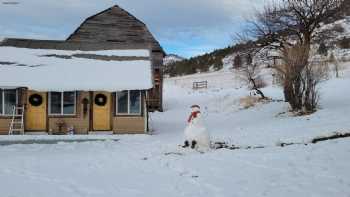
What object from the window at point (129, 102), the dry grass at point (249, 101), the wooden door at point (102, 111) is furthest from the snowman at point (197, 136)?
the dry grass at point (249, 101)

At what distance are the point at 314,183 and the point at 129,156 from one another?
6.48 metres

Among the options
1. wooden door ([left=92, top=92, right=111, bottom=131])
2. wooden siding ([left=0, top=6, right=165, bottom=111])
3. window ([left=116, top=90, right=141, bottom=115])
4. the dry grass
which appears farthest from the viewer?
wooden siding ([left=0, top=6, right=165, bottom=111])

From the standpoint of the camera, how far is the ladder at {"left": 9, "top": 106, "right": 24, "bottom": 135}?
19047 mm

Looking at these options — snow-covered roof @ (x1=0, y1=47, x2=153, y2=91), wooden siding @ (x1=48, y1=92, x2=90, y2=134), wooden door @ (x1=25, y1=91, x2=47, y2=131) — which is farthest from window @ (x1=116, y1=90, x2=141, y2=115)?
wooden door @ (x1=25, y1=91, x2=47, y2=131)

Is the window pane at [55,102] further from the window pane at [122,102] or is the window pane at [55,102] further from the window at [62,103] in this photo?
the window pane at [122,102]

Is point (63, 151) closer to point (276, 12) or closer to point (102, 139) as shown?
point (102, 139)

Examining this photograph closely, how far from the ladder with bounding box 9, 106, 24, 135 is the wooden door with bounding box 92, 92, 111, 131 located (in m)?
2.95

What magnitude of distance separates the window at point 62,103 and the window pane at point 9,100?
151 centimetres

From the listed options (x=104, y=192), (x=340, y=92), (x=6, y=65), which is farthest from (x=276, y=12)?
(x=104, y=192)

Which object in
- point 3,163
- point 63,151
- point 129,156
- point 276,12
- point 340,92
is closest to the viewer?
point 3,163

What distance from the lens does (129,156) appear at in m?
13.8

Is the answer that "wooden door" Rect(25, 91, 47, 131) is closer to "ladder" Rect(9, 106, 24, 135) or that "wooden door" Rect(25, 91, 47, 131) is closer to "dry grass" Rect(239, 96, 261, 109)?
"ladder" Rect(9, 106, 24, 135)

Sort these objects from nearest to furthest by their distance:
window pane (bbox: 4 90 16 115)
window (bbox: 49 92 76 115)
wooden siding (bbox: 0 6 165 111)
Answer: window pane (bbox: 4 90 16 115), window (bbox: 49 92 76 115), wooden siding (bbox: 0 6 165 111)

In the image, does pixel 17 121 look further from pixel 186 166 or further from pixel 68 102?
pixel 186 166
